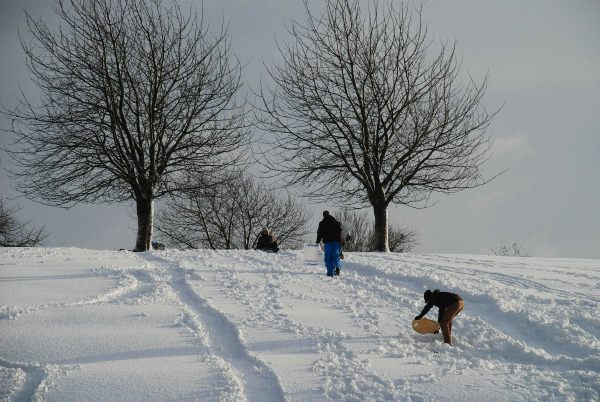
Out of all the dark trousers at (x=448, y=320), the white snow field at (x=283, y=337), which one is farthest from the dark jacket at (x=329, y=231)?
the dark trousers at (x=448, y=320)

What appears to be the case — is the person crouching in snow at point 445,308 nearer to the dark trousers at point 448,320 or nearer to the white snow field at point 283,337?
the dark trousers at point 448,320

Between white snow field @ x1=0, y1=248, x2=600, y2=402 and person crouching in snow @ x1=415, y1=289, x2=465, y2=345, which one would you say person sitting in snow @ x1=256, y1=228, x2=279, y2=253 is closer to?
white snow field @ x1=0, y1=248, x2=600, y2=402

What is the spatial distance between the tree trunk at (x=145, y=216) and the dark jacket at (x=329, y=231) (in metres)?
8.90

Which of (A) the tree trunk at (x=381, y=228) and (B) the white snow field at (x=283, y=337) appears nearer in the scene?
(B) the white snow field at (x=283, y=337)

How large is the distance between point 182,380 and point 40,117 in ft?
56.0

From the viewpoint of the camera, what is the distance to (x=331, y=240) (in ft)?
39.4

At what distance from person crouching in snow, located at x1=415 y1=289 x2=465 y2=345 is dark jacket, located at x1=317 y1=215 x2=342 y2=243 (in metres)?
5.20

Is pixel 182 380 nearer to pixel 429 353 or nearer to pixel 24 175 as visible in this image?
pixel 429 353

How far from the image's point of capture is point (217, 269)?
11695 mm

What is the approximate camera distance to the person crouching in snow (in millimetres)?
6797

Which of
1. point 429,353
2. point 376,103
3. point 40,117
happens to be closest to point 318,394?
point 429,353

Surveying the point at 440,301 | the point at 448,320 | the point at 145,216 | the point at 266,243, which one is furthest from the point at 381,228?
the point at 448,320

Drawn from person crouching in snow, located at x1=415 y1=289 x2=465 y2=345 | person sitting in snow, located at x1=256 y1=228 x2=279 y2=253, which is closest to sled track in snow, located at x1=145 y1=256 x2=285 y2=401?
person crouching in snow, located at x1=415 y1=289 x2=465 y2=345

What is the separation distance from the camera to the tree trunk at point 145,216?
60.1ft
